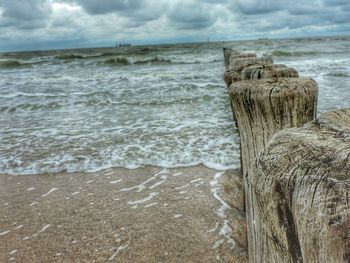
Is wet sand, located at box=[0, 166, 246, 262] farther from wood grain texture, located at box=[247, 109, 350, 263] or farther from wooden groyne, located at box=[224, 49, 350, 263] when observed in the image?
wood grain texture, located at box=[247, 109, 350, 263]

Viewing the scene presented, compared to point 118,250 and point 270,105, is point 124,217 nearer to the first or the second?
point 118,250

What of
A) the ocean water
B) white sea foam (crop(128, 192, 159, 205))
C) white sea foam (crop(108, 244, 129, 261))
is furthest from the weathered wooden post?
the ocean water

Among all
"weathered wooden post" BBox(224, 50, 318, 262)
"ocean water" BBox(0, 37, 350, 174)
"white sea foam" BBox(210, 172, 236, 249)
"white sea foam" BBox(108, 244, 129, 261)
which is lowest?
"white sea foam" BBox(108, 244, 129, 261)

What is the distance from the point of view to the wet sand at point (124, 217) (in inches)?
116

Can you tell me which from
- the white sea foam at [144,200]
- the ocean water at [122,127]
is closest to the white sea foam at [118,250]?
the white sea foam at [144,200]

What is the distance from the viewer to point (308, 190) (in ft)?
2.76

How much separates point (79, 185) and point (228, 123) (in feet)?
10.5

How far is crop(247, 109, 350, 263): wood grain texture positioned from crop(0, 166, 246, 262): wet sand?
1.94 metres

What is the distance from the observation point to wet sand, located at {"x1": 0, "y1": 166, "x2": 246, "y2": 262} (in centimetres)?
295

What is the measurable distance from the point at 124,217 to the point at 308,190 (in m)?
2.84

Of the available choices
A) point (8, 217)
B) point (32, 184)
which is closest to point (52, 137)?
point (32, 184)

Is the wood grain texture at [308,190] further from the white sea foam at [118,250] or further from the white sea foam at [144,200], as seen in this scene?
the white sea foam at [144,200]

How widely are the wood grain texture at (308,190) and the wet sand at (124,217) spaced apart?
1.94 m

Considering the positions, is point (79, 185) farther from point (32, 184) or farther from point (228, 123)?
point (228, 123)
